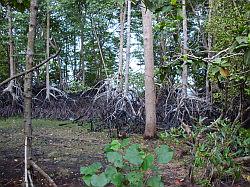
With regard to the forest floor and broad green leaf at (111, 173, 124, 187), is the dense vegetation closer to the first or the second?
broad green leaf at (111, 173, 124, 187)

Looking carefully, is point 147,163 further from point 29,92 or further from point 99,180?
point 29,92

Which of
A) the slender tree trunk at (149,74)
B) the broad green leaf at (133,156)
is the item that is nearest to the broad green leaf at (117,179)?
the broad green leaf at (133,156)

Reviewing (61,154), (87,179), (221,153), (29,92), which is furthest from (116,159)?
(61,154)

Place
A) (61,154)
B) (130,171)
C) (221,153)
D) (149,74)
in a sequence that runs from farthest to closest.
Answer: (149,74) < (61,154) < (221,153) < (130,171)

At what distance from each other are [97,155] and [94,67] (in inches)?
398

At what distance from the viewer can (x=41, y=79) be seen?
14227 millimetres

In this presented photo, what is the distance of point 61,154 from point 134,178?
3754 millimetres

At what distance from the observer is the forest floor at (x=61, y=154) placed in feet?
13.2

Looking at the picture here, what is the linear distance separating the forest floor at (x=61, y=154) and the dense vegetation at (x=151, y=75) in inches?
12.2

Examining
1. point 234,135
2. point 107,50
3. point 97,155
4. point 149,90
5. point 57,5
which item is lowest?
point 97,155

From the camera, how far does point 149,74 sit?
6777 mm

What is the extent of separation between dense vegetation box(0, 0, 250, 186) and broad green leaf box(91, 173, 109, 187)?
57 millimetres

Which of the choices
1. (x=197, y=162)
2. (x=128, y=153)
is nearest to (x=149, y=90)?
(x=197, y=162)

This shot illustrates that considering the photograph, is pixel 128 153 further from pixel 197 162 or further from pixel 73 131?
pixel 73 131
